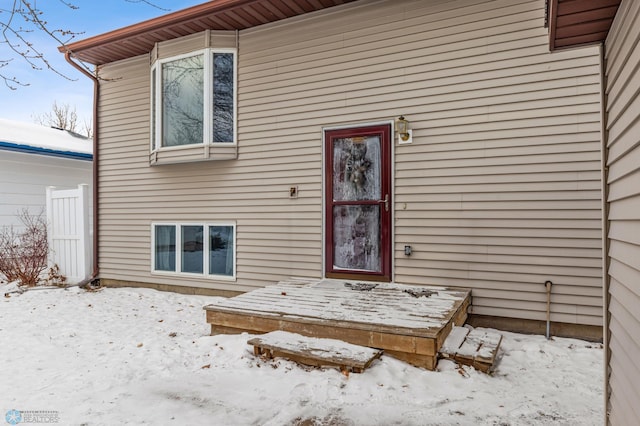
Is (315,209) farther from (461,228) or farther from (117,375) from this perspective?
(117,375)

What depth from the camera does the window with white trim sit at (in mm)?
5766

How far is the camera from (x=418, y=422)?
7.74ft

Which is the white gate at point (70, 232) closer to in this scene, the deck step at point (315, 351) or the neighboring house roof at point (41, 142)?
the neighboring house roof at point (41, 142)

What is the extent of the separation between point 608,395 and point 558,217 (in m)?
2.22

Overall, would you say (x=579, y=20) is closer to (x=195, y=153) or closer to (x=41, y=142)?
(x=195, y=153)

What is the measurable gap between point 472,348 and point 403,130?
2.42m

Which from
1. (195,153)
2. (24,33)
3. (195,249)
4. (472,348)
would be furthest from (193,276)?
(472,348)

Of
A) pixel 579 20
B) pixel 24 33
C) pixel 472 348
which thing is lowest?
pixel 472 348

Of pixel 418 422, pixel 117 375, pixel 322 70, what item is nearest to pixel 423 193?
pixel 322 70

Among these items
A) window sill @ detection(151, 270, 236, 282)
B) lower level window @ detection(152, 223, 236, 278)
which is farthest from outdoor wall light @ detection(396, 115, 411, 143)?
window sill @ detection(151, 270, 236, 282)

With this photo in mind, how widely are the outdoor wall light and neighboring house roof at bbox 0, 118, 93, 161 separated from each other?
7951 mm

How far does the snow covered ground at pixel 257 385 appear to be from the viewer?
2.45 meters

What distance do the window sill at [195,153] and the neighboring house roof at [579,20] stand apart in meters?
4.19

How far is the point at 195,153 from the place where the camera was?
5816 mm
